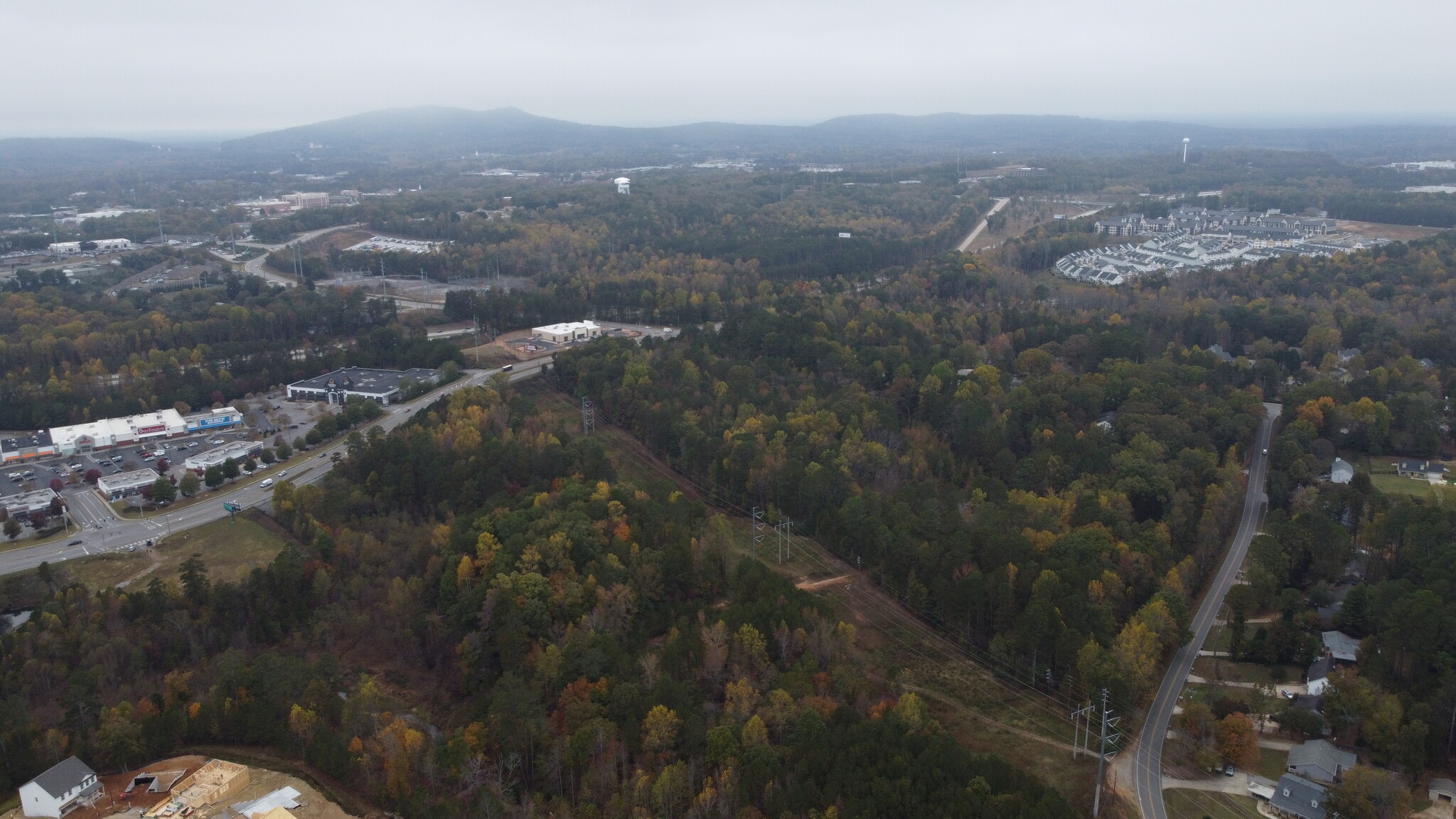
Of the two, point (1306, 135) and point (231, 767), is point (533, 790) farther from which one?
point (1306, 135)

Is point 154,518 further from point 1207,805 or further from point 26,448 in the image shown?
point 1207,805

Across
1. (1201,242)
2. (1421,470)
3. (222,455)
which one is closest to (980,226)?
(1201,242)

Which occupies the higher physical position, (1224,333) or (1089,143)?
(1089,143)

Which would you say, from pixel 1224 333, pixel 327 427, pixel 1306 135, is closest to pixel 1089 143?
pixel 1306 135

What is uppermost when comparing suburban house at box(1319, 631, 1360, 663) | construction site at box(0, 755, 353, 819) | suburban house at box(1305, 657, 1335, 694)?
suburban house at box(1319, 631, 1360, 663)

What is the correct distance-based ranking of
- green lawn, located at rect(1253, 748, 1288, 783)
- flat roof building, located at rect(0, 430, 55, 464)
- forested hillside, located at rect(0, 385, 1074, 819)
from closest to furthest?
forested hillside, located at rect(0, 385, 1074, 819), green lawn, located at rect(1253, 748, 1288, 783), flat roof building, located at rect(0, 430, 55, 464)

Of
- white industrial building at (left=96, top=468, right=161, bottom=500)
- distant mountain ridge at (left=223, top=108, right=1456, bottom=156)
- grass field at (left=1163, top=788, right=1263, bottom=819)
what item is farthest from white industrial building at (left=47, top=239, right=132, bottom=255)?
distant mountain ridge at (left=223, top=108, right=1456, bottom=156)

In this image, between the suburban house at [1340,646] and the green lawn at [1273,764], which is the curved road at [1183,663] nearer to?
the green lawn at [1273,764]

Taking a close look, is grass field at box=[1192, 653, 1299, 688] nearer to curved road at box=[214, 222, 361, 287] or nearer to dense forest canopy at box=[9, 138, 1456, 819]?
dense forest canopy at box=[9, 138, 1456, 819]
